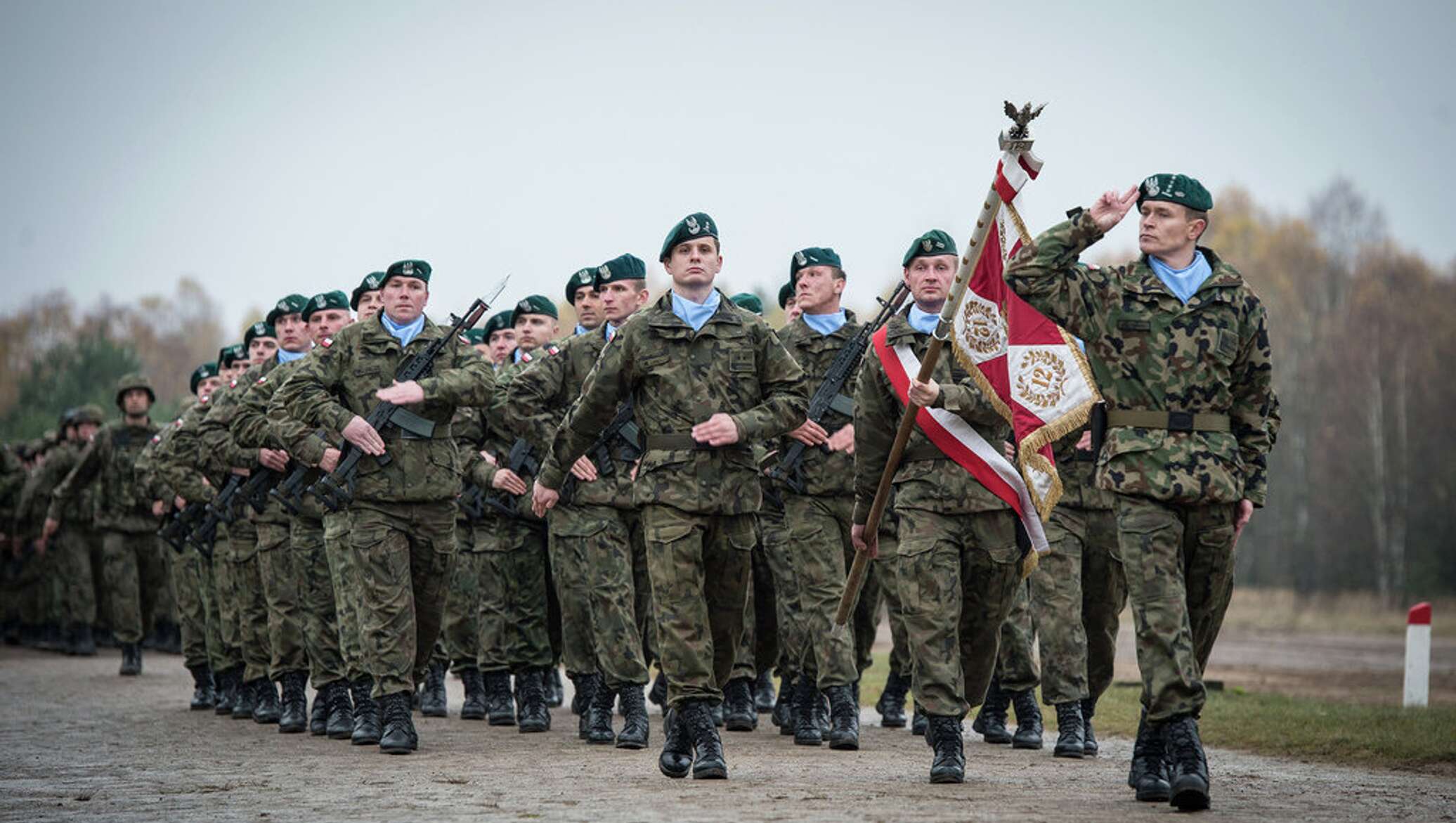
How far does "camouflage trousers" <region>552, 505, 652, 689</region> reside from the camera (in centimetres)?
1071

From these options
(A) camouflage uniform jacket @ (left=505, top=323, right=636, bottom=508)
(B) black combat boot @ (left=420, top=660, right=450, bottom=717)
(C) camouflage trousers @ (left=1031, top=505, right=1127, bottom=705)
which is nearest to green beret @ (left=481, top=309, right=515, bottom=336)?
(B) black combat boot @ (left=420, top=660, right=450, bottom=717)

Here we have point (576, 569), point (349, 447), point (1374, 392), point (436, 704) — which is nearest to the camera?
point (349, 447)

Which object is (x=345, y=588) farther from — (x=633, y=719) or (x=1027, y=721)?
(x=1027, y=721)

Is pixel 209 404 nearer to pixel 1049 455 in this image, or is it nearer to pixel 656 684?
pixel 656 684

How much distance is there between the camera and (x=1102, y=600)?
10.7 meters

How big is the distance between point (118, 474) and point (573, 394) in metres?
9.35

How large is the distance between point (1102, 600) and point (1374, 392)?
36.8 m

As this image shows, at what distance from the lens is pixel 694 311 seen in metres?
8.70

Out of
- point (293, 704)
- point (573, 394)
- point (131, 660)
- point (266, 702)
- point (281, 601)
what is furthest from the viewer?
point (131, 660)

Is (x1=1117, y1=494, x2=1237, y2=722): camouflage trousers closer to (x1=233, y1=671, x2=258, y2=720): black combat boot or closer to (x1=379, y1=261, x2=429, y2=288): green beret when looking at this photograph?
(x1=379, y1=261, x2=429, y2=288): green beret

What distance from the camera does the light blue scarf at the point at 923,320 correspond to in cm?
930

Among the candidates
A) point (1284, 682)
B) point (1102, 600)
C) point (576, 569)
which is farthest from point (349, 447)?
point (1284, 682)

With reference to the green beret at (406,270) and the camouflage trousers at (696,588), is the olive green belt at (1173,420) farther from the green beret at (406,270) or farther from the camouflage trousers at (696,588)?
the green beret at (406,270)

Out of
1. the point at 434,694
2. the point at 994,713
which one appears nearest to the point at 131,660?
the point at 434,694
